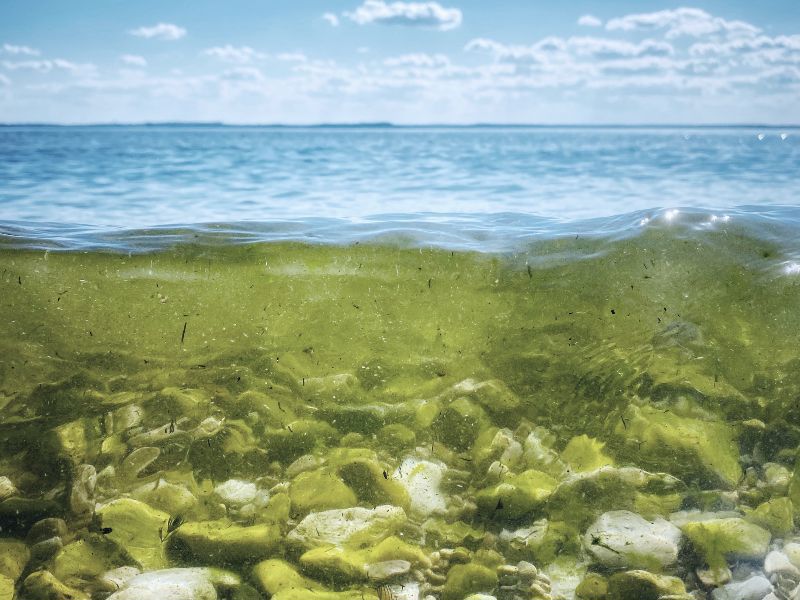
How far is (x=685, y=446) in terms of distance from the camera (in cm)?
304

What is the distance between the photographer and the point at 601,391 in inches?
127

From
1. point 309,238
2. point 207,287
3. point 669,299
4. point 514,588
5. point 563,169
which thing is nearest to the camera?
point 514,588

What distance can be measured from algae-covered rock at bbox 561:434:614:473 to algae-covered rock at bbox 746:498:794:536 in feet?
2.10

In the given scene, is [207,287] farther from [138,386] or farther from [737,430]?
[737,430]

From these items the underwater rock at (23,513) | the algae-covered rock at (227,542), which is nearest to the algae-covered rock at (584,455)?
the algae-covered rock at (227,542)

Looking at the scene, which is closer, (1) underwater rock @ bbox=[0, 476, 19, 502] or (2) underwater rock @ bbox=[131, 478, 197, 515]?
(2) underwater rock @ bbox=[131, 478, 197, 515]

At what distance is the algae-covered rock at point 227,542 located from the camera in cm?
271

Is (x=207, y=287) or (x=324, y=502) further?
(x=207, y=287)

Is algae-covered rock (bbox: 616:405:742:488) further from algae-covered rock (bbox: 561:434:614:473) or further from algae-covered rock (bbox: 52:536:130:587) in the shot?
algae-covered rock (bbox: 52:536:130:587)

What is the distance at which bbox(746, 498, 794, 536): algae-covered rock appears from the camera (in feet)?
9.36

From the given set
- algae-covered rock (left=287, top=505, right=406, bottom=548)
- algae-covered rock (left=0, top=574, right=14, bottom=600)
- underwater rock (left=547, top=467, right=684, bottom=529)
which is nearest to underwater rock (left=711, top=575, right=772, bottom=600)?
underwater rock (left=547, top=467, right=684, bottom=529)

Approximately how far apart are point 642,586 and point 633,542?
196mm

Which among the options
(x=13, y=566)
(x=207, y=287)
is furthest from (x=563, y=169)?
(x=13, y=566)

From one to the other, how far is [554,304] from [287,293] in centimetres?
145
